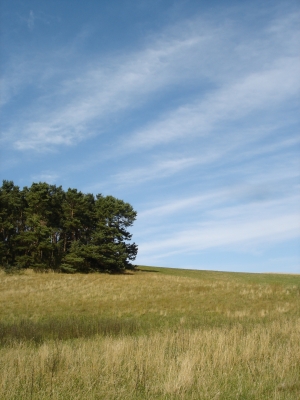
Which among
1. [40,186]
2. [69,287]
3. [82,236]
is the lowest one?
[69,287]

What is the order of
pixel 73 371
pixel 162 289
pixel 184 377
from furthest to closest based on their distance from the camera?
pixel 162 289 < pixel 73 371 < pixel 184 377

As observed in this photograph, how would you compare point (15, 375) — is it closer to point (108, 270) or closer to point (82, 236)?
point (108, 270)

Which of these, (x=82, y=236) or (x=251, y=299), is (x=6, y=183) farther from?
(x=251, y=299)

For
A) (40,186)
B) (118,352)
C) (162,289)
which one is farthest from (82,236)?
(118,352)

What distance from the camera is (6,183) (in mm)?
55156

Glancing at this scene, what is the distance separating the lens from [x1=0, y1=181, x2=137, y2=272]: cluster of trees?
157 ft

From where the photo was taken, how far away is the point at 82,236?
5750cm

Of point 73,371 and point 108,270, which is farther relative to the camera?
point 108,270

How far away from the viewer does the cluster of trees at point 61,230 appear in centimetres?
4778

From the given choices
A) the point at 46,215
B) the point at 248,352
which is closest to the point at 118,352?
the point at 248,352

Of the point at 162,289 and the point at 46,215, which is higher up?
the point at 46,215

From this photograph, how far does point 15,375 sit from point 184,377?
2.91 m

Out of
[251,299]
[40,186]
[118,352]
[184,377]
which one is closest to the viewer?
[184,377]

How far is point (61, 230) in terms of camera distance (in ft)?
171
